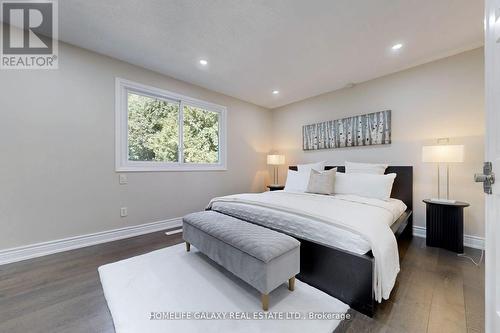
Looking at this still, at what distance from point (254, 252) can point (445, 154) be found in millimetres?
2547

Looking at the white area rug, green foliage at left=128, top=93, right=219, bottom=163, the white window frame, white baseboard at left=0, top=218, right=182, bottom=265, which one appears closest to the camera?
the white area rug

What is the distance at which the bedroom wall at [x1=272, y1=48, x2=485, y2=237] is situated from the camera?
2496 millimetres

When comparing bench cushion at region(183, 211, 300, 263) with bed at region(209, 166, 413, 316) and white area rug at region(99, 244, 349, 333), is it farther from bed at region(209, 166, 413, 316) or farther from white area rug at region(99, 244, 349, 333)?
white area rug at region(99, 244, 349, 333)

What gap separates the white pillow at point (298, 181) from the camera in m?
3.28

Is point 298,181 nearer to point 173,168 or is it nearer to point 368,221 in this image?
point 368,221

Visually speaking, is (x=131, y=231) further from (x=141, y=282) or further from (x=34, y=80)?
(x=34, y=80)

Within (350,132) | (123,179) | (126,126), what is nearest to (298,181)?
(350,132)

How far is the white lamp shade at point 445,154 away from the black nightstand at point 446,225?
508mm

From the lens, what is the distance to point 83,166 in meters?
2.53

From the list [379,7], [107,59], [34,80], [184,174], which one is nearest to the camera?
[379,7]

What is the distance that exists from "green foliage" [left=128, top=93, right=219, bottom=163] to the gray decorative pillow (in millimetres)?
1930

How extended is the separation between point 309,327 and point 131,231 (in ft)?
8.60

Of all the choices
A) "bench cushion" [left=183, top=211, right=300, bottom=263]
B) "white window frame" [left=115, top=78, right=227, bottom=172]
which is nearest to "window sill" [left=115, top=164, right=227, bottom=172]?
"white window frame" [left=115, top=78, right=227, bottom=172]

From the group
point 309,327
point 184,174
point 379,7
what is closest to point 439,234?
point 309,327
